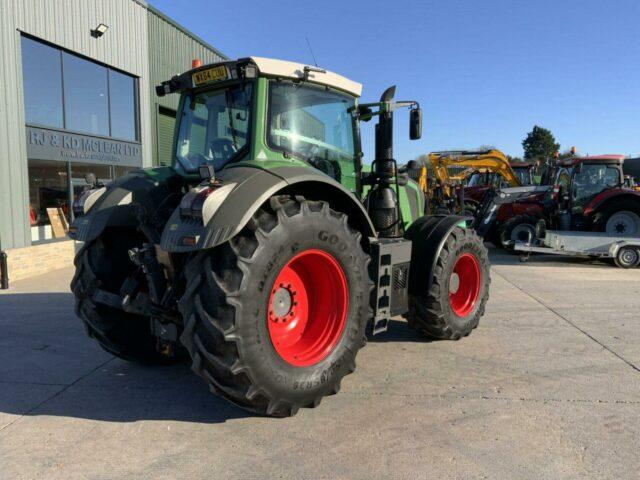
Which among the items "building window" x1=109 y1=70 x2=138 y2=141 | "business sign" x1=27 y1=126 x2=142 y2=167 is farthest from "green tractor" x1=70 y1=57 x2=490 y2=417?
"building window" x1=109 y1=70 x2=138 y2=141

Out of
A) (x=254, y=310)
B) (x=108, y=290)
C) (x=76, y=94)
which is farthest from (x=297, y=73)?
(x=76, y=94)

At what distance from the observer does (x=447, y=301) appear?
15.5 ft

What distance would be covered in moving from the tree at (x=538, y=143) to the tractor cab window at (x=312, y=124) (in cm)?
6547

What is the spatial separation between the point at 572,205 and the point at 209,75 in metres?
10.4

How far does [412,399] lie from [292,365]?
39.0 inches

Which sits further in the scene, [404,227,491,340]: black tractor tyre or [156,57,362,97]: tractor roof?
[404,227,491,340]: black tractor tyre

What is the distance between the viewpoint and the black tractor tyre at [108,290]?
3.87 meters

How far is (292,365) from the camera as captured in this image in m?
3.26

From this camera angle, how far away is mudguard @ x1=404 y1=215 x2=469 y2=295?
4.61 m

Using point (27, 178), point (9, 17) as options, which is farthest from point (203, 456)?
point (9, 17)

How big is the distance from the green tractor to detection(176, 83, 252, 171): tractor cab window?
15mm

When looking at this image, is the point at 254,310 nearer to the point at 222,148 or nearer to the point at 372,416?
the point at 372,416

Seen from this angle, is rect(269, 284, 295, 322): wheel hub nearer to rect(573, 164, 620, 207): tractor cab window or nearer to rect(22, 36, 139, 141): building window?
rect(22, 36, 139, 141): building window

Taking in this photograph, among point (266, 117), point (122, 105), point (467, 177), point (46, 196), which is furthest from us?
point (467, 177)
